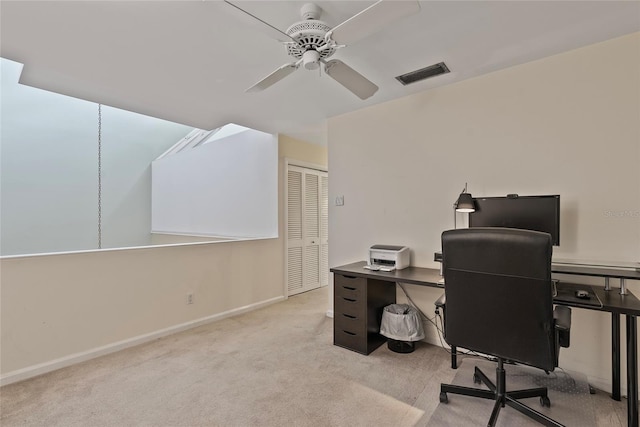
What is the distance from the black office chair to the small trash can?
0.89m

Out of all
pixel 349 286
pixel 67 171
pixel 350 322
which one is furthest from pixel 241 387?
pixel 67 171

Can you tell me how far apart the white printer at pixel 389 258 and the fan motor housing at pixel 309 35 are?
1.75 metres

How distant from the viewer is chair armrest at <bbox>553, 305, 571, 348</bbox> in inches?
56.8

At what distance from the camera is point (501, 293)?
1.54m

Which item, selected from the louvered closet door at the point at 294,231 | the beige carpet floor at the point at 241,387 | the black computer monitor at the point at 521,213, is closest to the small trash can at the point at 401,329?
the beige carpet floor at the point at 241,387

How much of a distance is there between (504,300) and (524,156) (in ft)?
4.59

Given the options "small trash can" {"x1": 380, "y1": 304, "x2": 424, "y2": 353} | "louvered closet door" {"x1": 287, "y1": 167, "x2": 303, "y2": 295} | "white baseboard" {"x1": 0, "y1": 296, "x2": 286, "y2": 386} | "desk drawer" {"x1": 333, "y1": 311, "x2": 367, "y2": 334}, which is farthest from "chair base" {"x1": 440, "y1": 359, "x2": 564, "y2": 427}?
"louvered closet door" {"x1": 287, "y1": 167, "x2": 303, "y2": 295}

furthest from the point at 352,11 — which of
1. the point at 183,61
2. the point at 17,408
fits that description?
the point at 17,408

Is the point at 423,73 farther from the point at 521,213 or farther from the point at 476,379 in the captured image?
the point at 476,379

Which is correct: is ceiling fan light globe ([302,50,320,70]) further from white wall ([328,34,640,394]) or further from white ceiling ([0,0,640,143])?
white wall ([328,34,640,394])

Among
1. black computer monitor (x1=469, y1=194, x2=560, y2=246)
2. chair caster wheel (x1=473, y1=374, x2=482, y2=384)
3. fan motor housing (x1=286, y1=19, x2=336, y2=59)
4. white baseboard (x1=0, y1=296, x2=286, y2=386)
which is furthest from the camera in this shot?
white baseboard (x1=0, y1=296, x2=286, y2=386)

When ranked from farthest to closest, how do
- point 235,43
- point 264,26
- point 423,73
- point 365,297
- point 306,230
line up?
point 306,230, point 365,297, point 423,73, point 235,43, point 264,26

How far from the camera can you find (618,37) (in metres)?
2.00

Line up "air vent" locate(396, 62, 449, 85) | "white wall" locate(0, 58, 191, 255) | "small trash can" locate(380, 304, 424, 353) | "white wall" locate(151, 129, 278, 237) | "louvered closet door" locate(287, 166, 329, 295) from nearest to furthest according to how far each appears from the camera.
Answer: "air vent" locate(396, 62, 449, 85), "small trash can" locate(380, 304, 424, 353), "white wall" locate(151, 129, 278, 237), "louvered closet door" locate(287, 166, 329, 295), "white wall" locate(0, 58, 191, 255)
